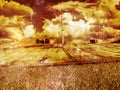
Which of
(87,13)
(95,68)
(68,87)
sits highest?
(87,13)

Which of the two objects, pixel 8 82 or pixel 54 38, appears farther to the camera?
pixel 54 38

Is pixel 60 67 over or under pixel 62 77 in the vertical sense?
over

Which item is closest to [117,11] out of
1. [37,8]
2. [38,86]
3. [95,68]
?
[95,68]

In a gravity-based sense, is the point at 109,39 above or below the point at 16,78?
above

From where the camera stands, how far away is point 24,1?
3205 millimetres

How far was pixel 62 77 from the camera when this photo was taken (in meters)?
3.19

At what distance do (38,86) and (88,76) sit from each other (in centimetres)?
64

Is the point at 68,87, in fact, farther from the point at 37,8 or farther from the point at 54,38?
the point at 37,8

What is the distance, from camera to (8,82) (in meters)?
3.10

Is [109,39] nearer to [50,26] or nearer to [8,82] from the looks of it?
[50,26]

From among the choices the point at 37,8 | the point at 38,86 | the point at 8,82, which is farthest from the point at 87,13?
the point at 8,82

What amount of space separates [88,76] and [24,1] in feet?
4.10

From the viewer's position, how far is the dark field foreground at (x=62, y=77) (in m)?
3.10

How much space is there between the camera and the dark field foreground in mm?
3098
